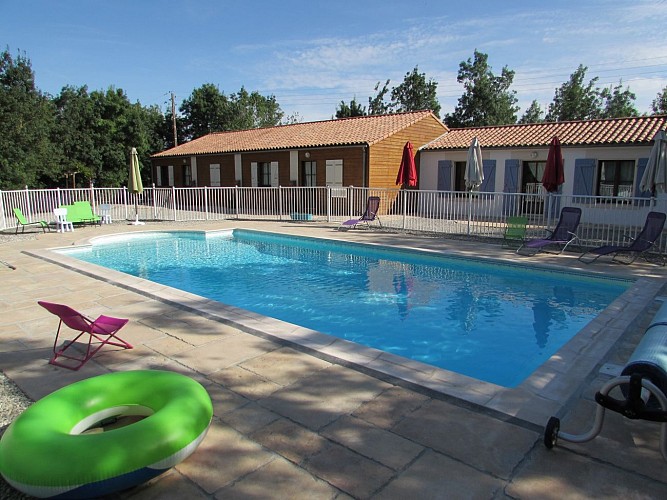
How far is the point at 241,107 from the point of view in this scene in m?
40.3

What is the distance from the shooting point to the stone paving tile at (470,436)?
260 cm

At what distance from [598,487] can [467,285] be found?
614 centimetres

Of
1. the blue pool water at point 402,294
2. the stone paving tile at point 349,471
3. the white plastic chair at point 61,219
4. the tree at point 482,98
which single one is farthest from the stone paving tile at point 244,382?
the tree at point 482,98

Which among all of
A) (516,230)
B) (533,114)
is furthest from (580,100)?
(516,230)

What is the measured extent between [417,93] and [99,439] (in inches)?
1522

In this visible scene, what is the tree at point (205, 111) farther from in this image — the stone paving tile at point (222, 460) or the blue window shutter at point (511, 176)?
the stone paving tile at point (222, 460)

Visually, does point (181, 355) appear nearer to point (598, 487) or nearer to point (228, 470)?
point (228, 470)

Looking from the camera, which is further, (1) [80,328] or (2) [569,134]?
(2) [569,134]

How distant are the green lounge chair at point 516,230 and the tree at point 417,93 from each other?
2840cm

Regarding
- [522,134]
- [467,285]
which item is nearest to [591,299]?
[467,285]

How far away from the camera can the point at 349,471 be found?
2514 mm

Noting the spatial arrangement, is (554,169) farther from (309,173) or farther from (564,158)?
(309,173)

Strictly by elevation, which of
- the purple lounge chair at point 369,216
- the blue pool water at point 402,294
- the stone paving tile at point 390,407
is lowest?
the blue pool water at point 402,294

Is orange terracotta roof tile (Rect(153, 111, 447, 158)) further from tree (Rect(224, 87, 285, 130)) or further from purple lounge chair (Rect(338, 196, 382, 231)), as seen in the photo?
tree (Rect(224, 87, 285, 130))
